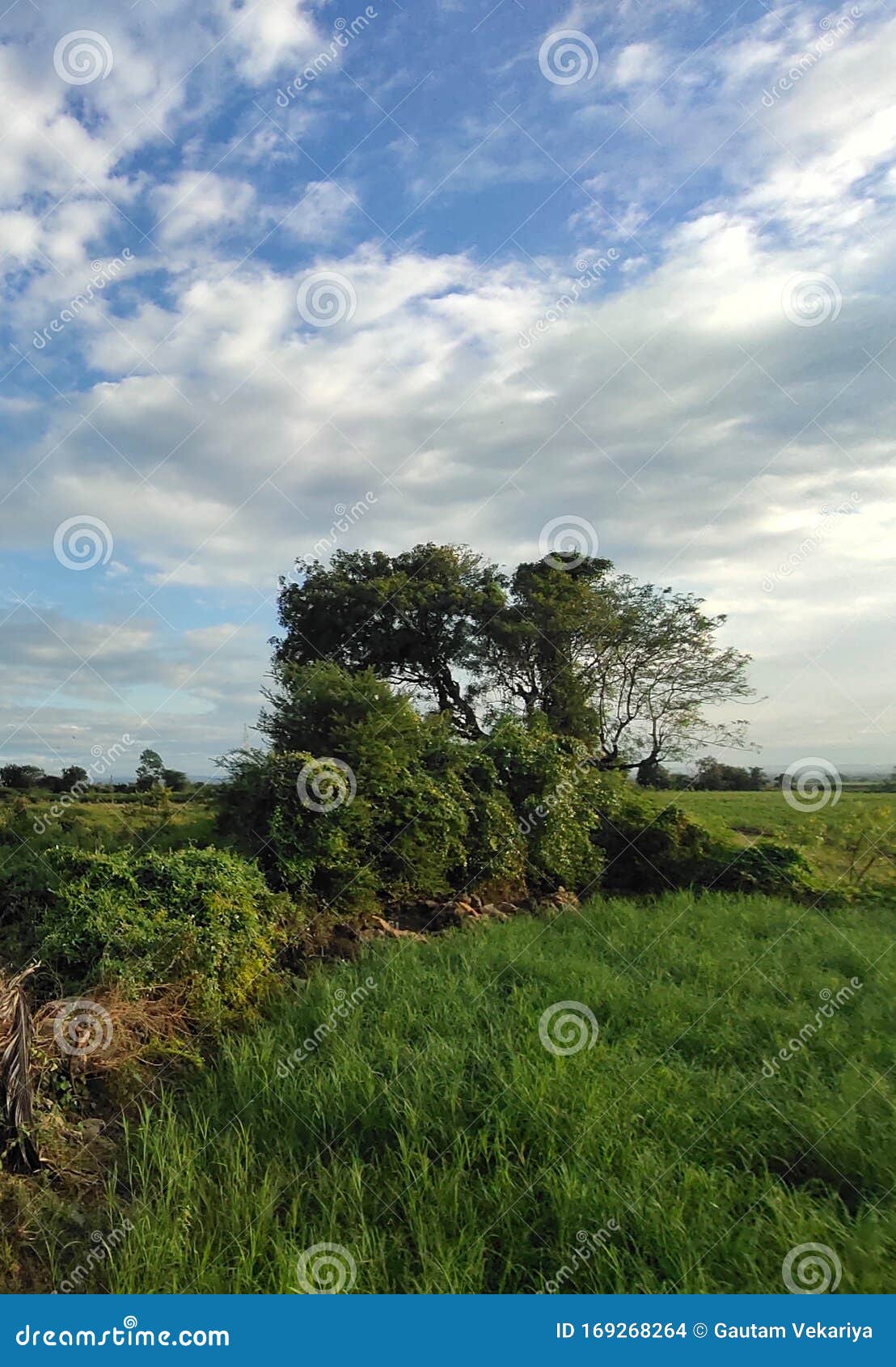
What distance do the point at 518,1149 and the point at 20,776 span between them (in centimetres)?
708

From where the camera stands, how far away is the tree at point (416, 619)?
65.6 feet

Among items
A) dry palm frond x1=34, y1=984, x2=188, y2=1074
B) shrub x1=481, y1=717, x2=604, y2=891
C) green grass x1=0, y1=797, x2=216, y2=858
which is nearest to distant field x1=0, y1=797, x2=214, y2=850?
green grass x1=0, y1=797, x2=216, y2=858

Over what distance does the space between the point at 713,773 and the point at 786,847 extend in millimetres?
5657

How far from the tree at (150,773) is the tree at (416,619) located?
11353 mm

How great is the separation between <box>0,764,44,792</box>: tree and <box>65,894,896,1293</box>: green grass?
444 cm

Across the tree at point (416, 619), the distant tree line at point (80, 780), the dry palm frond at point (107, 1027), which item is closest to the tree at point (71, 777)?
the distant tree line at point (80, 780)

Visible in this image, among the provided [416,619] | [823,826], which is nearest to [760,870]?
[823,826]

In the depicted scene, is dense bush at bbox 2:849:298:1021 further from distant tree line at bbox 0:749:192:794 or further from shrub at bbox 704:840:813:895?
shrub at bbox 704:840:813:895

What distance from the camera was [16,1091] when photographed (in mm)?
3852

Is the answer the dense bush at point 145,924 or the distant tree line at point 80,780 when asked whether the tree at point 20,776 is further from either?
the dense bush at point 145,924

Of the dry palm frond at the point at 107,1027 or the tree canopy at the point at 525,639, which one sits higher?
the tree canopy at the point at 525,639

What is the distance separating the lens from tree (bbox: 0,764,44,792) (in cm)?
851

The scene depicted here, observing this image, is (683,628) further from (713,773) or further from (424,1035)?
(424,1035)

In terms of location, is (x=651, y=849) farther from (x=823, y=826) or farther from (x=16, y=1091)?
(x=16, y=1091)
